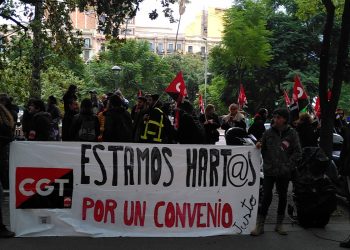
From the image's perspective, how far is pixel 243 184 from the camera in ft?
21.5

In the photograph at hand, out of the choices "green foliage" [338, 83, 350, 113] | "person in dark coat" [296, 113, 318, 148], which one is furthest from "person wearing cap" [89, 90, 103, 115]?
"green foliage" [338, 83, 350, 113]

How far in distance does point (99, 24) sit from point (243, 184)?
7.56 metres

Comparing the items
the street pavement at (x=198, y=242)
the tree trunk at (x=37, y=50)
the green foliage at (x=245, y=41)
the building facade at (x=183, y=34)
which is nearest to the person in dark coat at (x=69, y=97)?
the tree trunk at (x=37, y=50)

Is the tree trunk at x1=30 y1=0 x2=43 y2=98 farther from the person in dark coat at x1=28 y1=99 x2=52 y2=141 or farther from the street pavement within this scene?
the street pavement

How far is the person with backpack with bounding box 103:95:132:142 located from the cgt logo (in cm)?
183

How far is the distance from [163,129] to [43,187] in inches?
93.1

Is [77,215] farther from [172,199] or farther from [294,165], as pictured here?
[294,165]

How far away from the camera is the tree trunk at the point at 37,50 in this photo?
41.9ft

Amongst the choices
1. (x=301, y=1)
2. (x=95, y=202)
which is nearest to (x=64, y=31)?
(x=301, y=1)

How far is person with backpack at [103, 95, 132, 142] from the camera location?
7.91 meters

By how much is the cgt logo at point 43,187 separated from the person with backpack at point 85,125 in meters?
1.64

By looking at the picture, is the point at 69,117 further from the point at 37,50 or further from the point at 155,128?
the point at 37,50

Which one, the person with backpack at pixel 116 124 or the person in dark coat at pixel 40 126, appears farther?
the person with backpack at pixel 116 124

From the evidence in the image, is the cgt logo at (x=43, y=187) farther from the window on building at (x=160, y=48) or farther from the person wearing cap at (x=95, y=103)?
the window on building at (x=160, y=48)
